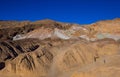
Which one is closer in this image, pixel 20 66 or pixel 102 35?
pixel 20 66

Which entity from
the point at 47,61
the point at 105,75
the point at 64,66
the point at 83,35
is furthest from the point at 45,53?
the point at 105,75

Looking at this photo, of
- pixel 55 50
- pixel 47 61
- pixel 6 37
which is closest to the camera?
pixel 47 61

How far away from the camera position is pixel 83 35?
56.4m

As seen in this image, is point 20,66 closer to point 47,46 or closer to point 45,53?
point 45,53

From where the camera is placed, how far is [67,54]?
146ft

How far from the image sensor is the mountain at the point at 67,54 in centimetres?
3981

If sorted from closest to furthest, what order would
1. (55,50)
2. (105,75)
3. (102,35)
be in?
(105,75) → (55,50) → (102,35)

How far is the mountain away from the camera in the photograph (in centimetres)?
3981

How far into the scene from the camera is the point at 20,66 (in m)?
40.5

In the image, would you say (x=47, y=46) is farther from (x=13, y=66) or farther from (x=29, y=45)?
(x=13, y=66)

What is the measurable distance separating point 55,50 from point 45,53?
304 centimetres

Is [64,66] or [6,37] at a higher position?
[6,37]

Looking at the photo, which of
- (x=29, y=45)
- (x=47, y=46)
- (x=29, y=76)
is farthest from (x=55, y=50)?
(x=29, y=76)

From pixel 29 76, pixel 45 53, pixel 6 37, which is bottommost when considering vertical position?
pixel 29 76
